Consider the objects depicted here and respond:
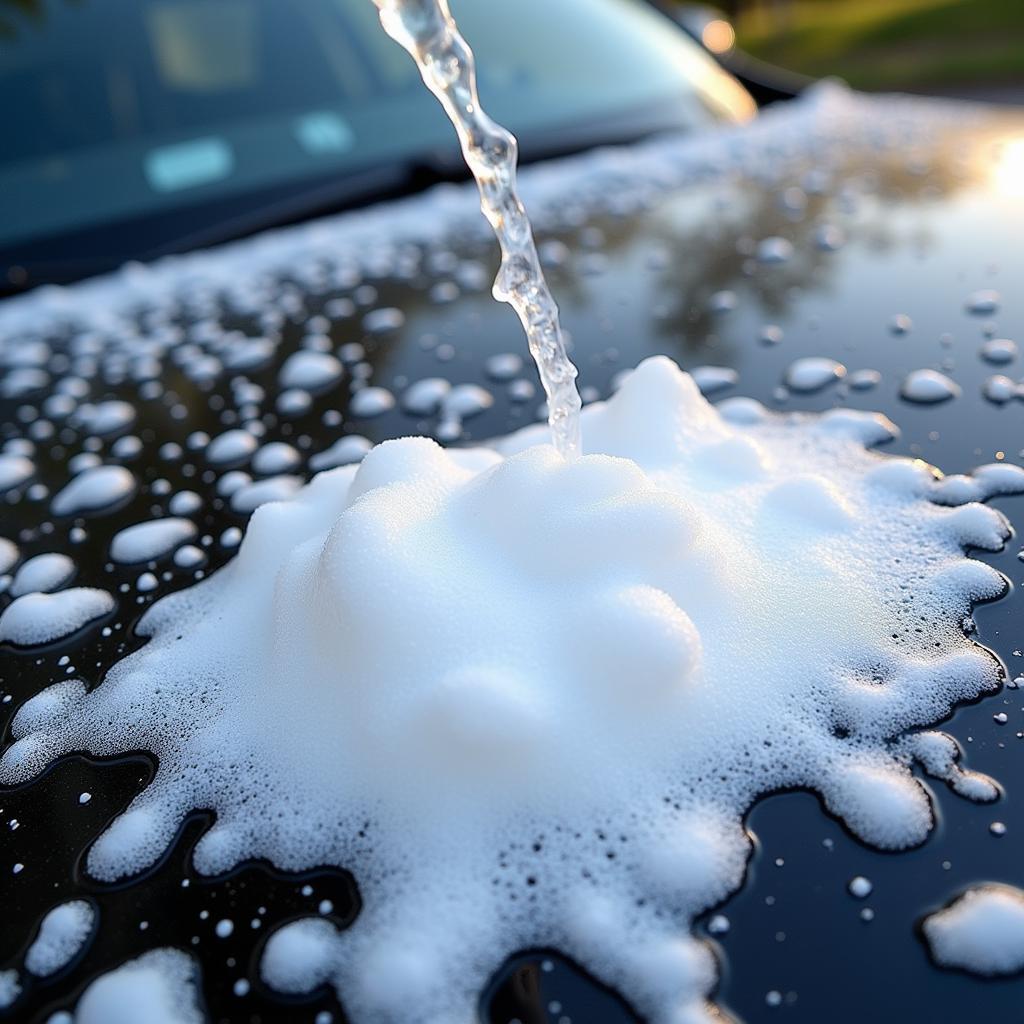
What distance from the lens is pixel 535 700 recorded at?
2.46ft

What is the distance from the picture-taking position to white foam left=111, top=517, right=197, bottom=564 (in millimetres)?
1133

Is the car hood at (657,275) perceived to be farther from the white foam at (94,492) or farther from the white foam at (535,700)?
the white foam at (535,700)

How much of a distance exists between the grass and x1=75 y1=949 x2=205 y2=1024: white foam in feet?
28.6

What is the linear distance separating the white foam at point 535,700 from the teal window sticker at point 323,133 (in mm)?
1138

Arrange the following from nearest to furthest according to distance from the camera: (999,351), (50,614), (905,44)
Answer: (50,614) < (999,351) < (905,44)

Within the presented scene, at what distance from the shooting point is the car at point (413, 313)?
2.18 ft

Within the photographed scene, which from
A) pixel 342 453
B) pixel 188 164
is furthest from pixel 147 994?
pixel 188 164

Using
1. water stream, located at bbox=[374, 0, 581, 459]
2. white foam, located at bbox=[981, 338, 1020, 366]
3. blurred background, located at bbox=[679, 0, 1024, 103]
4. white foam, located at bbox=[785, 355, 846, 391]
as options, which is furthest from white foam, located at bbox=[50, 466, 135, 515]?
blurred background, located at bbox=[679, 0, 1024, 103]

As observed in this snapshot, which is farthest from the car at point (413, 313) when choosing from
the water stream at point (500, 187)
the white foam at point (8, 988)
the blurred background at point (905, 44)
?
the blurred background at point (905, 44)

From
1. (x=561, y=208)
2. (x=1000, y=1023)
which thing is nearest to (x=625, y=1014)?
(x=1000, y=1023)

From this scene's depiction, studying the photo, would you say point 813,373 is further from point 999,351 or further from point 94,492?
point 94,492

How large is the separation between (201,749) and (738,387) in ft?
2.59

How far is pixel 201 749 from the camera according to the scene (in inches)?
32.9

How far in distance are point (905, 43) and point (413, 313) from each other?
1070 centimetres
